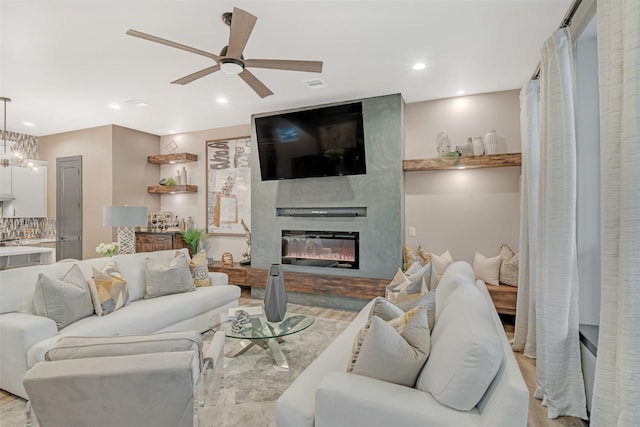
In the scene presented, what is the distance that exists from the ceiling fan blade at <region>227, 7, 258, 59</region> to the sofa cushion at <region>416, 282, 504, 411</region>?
6.47 feet

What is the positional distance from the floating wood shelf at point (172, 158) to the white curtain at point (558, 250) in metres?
5.32

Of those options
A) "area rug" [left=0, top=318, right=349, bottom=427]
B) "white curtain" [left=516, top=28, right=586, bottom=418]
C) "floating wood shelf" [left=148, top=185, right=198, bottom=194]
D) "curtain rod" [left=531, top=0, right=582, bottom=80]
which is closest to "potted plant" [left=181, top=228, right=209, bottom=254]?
"floating wood shelf" [left=148, top=185, right=198, bottom=194]

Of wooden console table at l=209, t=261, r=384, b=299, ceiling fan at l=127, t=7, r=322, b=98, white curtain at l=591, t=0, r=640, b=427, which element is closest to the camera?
white curtain at l=591, t=0, r=640, b=427

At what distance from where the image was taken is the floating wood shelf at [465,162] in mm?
4066

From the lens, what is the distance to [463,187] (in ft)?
14.9

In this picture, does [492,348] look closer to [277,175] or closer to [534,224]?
[534,224]

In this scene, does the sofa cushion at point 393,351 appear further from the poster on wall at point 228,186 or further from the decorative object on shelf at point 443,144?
the poster on wall at point 228,186

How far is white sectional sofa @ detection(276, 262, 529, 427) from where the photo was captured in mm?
1289

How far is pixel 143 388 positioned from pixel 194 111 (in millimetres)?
4600

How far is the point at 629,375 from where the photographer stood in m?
1.28

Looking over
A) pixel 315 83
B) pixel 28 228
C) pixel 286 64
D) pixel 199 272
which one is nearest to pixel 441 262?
pixel 315 83

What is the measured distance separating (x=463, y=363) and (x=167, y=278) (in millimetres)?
3090

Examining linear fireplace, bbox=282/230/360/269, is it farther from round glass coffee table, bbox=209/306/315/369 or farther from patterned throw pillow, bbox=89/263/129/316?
patterned throw pillow, bbox=89/263/129/316

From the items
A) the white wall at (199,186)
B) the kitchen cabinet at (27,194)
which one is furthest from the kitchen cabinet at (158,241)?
the kitchen cabinet at (27,194)
